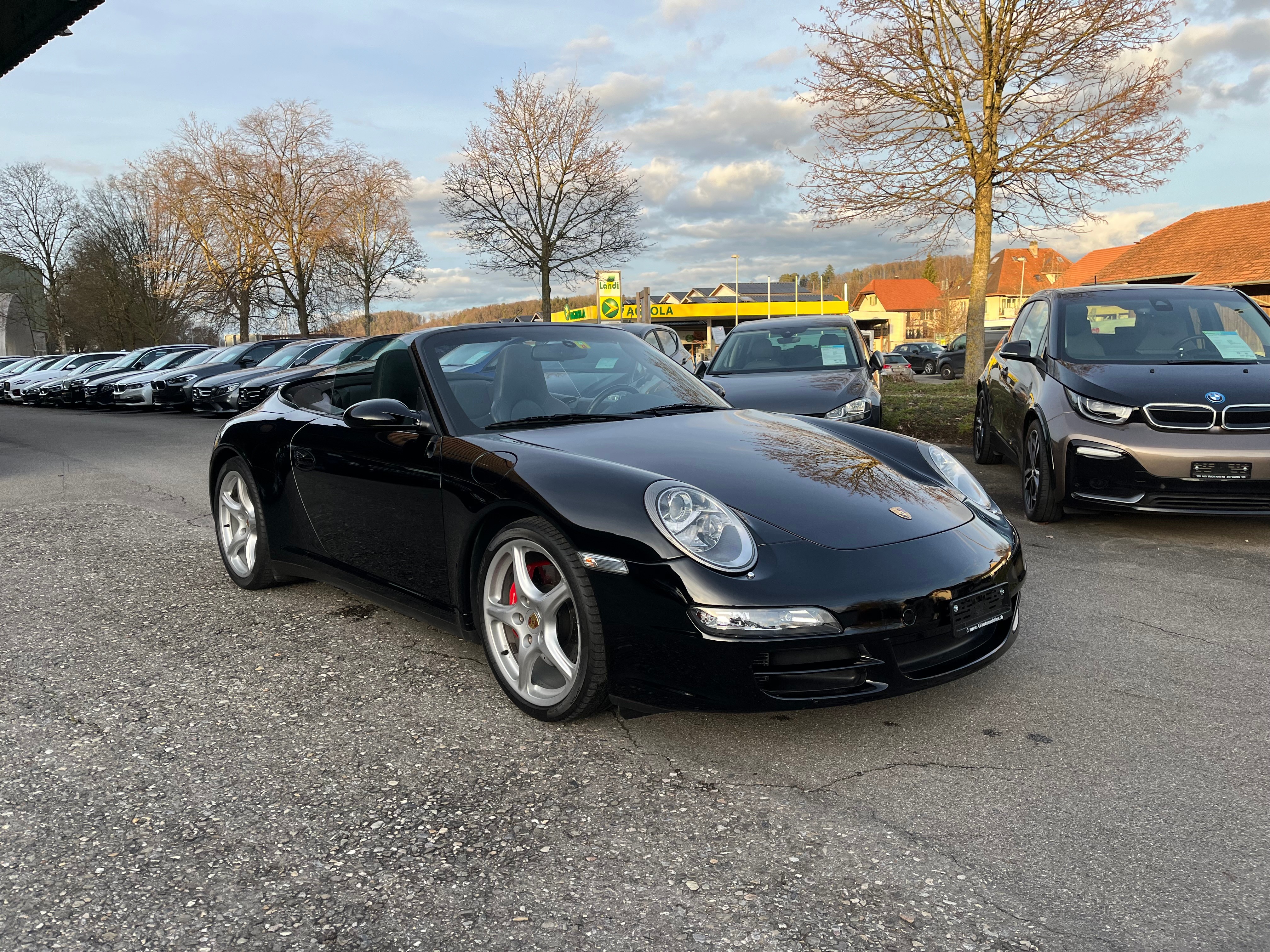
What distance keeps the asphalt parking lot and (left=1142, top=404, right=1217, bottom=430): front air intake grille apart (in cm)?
148

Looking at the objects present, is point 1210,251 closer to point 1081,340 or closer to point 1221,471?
point 1081,340

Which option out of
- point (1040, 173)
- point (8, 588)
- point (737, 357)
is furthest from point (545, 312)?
point (8, 588)

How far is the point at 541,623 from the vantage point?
3160mm

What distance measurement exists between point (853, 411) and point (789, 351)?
1.72 m

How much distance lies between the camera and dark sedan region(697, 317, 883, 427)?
8.16m

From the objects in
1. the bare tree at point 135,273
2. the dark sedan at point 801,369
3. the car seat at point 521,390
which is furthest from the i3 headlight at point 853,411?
the bare tree at point 135,273

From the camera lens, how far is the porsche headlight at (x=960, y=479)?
3637mm

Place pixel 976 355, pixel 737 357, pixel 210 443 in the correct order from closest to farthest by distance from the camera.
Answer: pixel 737 357
pixel 210 443
pixel 976 355

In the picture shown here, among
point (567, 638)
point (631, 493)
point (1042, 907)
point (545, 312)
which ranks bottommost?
point (1042, 907)

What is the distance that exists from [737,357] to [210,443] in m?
7.12

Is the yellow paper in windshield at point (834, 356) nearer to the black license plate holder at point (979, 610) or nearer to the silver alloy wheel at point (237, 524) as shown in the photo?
the silver alloy wheel at point (237, 524)

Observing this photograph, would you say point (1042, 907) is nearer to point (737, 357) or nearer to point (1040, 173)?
point (737, 357)

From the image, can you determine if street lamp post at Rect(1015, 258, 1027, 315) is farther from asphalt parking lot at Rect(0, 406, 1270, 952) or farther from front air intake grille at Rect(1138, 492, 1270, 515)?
asphalt parking lot at Rect(0, 406, 1270, 952)

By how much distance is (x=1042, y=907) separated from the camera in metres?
2.13
